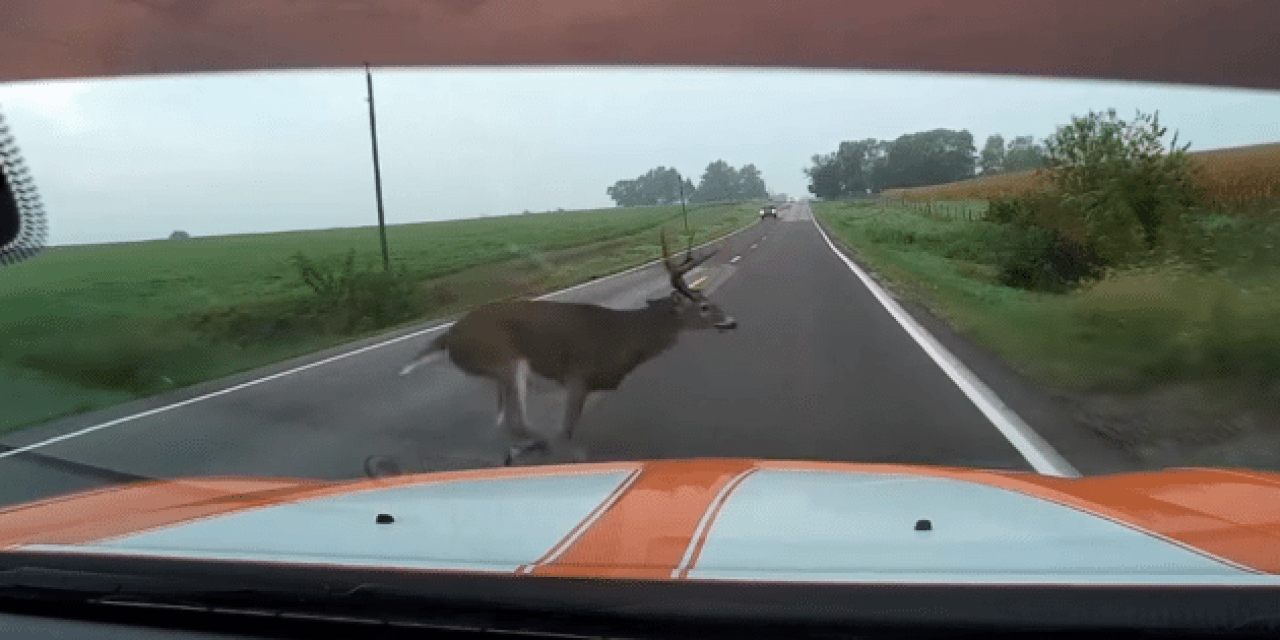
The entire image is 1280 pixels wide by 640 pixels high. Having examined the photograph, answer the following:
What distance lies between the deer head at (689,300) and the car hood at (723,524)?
2.72 metres

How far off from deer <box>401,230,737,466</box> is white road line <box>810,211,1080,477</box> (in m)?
1.02

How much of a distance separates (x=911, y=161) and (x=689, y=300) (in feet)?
4.83

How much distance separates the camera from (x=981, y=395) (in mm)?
7027

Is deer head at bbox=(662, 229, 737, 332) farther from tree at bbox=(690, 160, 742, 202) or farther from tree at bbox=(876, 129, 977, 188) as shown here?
tree at bbox=(876, 129, 977, 188)

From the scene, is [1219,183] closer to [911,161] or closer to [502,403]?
[911,161]

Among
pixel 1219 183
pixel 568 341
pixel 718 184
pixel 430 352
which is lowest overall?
pixel 430 352

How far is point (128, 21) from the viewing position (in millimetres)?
5484

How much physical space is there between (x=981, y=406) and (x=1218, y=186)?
5.86ft

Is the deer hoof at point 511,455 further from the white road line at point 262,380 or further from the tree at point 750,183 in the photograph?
the tree at point 750,183

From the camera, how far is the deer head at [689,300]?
6371 millimetres

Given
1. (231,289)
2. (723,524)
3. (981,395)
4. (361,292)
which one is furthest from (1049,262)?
(231,289)

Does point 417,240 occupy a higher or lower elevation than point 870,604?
higher

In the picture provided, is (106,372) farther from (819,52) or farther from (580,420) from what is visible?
(819,52)

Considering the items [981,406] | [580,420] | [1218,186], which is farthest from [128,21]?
[1218,186]
